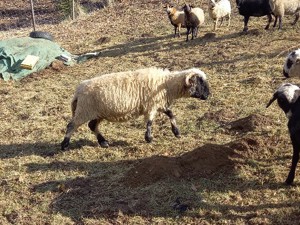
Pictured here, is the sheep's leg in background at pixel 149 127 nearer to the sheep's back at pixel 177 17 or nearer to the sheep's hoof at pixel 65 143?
the sheep's hoof at pixel 65 143

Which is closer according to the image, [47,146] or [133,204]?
[133,204]

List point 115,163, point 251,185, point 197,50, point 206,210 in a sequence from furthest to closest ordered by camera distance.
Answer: point 197,50 < point 115,163 < point 251,185 < point 206,210

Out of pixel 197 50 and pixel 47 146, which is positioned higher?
pixel 197 50

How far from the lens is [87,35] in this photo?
16766 millimetres

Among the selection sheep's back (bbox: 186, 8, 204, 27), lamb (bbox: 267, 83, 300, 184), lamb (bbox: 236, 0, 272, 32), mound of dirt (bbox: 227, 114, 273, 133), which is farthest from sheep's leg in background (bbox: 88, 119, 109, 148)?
lamb (bbox: 236, 0, 272, 32)

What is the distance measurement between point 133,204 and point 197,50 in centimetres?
808

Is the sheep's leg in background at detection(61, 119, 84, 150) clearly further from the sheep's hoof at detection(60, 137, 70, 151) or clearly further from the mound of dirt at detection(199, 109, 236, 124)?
the mound of dirt at detection(199, 109, 236, 124)

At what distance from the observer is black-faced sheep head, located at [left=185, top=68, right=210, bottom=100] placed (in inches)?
295

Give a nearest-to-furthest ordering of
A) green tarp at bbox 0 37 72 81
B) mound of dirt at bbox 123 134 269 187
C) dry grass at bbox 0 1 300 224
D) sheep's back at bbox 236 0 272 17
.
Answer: dry grass at bbox 0 1 300 224 → mound of dirt at bbox 123 134 269 187 → green tarp at bbox 0 37 72 81 → sheep's back at bbox 236 0 272 17

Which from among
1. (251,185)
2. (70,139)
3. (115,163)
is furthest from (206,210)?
(70,139)

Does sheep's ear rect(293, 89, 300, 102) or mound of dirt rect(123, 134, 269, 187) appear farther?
mound of dirt rect(123, 134, 269, 187)

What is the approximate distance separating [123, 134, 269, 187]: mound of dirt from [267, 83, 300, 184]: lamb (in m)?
0.89

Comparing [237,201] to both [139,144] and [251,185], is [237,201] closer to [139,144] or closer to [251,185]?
[251,185]

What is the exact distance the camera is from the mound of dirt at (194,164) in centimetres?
596
